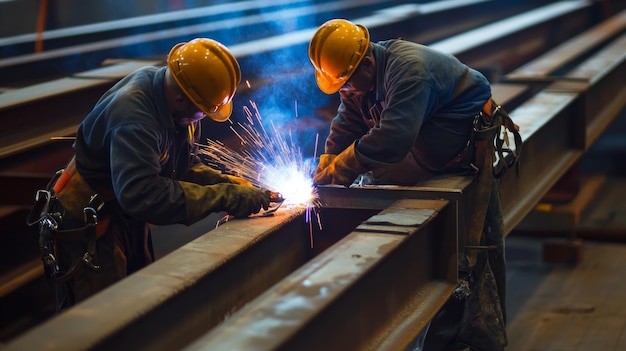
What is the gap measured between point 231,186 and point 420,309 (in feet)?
2.88

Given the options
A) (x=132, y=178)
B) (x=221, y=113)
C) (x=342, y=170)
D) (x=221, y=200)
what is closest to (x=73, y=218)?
(x=132, y=178)

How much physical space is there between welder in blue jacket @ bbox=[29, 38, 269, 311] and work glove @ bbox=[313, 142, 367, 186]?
1.49 feet

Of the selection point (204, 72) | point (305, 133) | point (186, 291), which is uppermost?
point (204, 72)

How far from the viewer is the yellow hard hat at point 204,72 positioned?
11.3 feet

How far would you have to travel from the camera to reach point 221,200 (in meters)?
3.48

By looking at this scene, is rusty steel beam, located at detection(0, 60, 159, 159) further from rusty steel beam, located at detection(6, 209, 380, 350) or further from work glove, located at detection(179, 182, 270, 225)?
rusty steel beam, located at detection(6, 209, 380, 350)

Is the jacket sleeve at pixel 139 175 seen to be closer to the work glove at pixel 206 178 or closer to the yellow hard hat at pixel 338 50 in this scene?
the work glove at pixel 206 178

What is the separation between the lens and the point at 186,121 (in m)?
3.61

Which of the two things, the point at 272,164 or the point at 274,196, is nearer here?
the point at 274,196

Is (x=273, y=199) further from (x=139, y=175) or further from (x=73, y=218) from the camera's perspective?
(x=73, y=218)

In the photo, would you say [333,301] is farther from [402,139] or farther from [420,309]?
[402,139]

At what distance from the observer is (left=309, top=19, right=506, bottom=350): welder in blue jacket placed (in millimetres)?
3725

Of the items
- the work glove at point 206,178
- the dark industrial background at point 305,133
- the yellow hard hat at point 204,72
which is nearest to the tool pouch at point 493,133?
the work glove at point 206,178

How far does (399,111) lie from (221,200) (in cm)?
83
